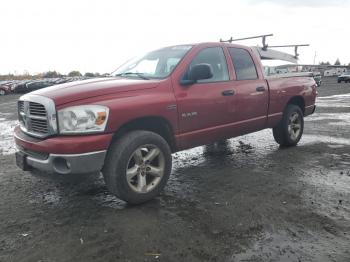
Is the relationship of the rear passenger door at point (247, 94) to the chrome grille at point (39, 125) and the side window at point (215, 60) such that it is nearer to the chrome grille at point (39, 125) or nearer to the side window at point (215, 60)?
the side window at point (215, 60)

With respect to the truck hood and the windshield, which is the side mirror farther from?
the truck hood

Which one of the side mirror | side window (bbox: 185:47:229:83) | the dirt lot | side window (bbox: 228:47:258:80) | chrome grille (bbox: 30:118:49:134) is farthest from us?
side window (bbox: 228:47:258:80)

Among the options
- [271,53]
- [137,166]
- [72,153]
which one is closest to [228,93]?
[137,166]

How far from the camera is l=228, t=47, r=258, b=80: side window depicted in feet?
17.4

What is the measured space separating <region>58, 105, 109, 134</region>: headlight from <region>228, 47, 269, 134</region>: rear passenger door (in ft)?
7.50

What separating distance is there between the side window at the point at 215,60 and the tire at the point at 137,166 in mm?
1357

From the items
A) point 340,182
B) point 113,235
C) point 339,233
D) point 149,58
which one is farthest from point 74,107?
point 340,182

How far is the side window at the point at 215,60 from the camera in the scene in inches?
188

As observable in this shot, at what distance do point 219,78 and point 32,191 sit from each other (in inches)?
120

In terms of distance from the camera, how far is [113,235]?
3.21m

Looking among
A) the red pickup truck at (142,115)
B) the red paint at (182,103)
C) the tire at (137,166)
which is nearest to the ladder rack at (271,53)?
the red paint at (182,103)

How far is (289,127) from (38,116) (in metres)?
4.69

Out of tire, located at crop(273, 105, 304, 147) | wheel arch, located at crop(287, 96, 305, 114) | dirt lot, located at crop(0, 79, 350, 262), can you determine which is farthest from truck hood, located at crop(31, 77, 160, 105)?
wheel arch, located at crop(287, 96, 305, 114)

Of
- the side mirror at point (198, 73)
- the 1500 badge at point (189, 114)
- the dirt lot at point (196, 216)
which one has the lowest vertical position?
the dirt lot at point (196, 216)
